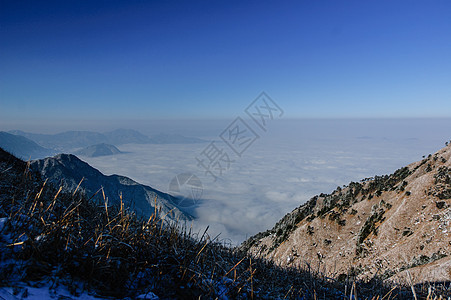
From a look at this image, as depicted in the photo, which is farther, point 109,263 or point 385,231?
point 385,231

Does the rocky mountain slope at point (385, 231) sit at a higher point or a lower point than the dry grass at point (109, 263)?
lower

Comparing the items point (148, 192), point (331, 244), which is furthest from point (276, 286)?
point (148, 192)

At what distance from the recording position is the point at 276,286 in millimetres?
4129

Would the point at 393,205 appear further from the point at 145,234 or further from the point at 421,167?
the point at 145,234

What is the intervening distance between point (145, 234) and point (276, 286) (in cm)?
240

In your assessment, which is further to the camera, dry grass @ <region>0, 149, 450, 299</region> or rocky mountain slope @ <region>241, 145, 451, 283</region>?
rocky mountain slope @ <region>241, 145, 451, 283</region>

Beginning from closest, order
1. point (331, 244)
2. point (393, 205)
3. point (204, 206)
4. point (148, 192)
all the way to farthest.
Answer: point (393, 205) < point (331, 244) < point (148, 192) < point (204, 206)

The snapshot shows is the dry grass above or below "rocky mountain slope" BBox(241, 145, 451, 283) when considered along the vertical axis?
→ above

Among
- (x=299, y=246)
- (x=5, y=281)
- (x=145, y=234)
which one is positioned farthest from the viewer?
(x=299, y=246)

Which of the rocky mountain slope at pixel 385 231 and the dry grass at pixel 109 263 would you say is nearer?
the dry grass at pixel 109 263

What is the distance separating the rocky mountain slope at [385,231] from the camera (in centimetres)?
1611

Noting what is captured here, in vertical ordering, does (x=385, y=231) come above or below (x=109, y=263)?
below

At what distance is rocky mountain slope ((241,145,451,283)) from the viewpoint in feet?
52.9

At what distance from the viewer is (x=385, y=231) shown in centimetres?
2214
